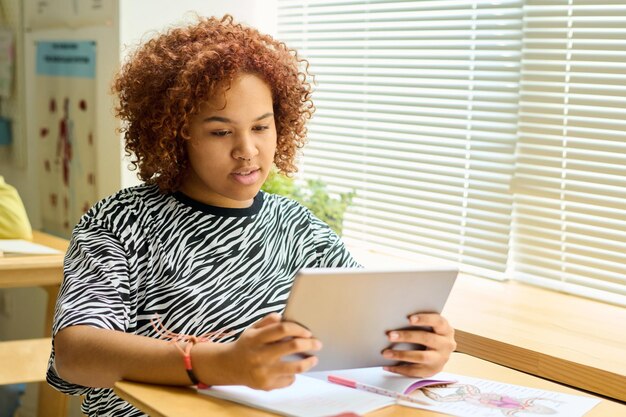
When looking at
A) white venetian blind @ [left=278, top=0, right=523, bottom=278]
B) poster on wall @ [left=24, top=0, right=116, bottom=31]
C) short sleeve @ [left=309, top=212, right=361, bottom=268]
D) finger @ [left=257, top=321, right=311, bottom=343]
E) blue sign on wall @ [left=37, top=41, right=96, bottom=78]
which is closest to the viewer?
finger @ [left=257, top=321, right=311, bottom=343]

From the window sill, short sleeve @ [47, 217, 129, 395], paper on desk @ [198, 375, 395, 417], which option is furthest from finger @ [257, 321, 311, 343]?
the window sill

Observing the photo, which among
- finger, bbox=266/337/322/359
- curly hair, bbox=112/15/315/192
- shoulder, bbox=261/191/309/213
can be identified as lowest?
finger, bbox=266/337/322/359

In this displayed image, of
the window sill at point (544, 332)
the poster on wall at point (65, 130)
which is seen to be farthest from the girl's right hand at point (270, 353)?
the poster on wall at point (65, 130)

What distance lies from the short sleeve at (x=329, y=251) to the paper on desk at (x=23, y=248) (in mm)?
1359

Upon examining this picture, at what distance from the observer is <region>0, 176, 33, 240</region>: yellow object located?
320 centimetres

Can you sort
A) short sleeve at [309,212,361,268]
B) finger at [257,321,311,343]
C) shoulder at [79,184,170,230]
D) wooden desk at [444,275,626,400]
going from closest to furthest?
finger at [257,321,311,343] → shoulder at [79,184,170,230] → short sleeve at [309,212,361,268] → wooden desk at [444,275,626,400]

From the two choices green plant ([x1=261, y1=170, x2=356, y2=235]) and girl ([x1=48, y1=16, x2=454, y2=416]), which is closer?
girl ([x1=48, y1=16, x2=454, y2=416])

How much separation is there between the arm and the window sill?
0.91m

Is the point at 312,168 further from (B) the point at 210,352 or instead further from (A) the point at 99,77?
(B) the point at 210,352

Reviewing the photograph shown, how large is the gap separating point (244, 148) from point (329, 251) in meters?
0.33

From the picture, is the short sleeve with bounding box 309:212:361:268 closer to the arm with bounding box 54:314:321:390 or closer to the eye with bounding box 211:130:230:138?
the eye with bounding box 211:130:230:138

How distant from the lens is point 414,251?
3.12m

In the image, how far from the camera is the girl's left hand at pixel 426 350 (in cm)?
152

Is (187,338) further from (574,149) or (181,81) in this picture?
(574,149)
